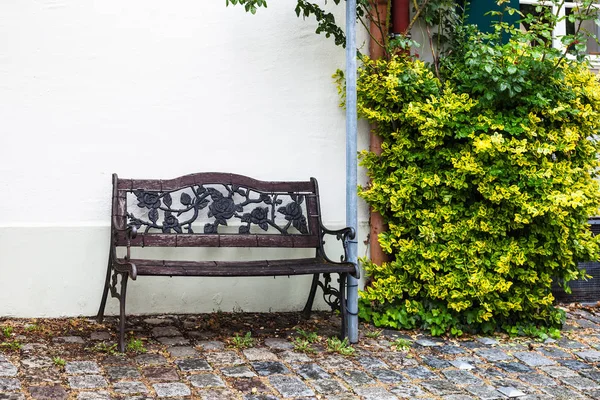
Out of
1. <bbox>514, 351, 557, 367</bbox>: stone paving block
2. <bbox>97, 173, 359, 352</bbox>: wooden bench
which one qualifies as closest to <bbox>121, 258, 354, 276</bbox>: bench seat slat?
<bbox>97, 173, 359, 352</bbox>: wooden bench

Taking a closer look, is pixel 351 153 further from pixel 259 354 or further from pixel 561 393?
pixel 561 393

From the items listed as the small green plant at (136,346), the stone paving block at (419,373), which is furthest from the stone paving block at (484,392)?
the small green plant at (136,346)

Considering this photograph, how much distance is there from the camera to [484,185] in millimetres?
5199

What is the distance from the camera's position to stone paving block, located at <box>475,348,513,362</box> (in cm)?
487

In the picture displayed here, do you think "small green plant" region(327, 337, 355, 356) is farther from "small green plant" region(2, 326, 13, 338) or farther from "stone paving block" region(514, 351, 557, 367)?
"small green plant" region(2, 326, 13, 338)

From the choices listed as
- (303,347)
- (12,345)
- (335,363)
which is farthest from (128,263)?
(335,363)

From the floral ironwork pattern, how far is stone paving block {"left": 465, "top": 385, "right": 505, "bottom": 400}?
174 cm

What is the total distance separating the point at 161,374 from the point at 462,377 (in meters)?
1.66

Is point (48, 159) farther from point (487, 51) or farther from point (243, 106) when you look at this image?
Answer: point (487, 51)

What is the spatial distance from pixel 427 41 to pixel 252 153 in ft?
5.23

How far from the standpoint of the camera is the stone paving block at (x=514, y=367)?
4.61m

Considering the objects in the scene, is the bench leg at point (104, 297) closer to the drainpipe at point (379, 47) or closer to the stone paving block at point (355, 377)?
the stone paving block at point (355, 377)

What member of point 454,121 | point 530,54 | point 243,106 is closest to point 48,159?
point 243,106

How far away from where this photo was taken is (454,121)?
17.4 feet
